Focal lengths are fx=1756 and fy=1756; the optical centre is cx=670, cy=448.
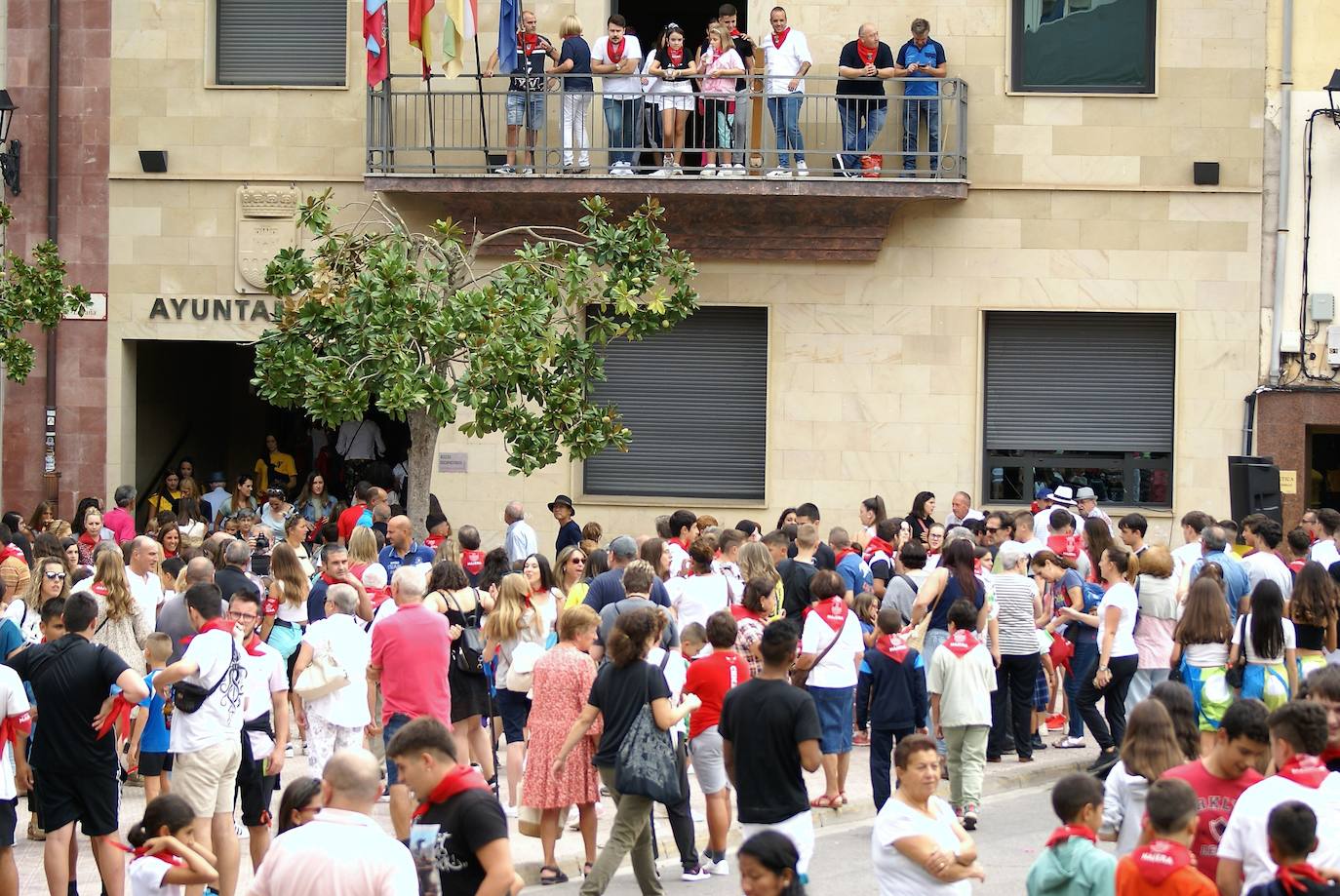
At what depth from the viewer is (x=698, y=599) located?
1261 centimetres

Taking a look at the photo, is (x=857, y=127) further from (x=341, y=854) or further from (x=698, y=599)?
(x=341, y=854)

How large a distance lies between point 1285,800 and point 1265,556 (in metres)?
7.36

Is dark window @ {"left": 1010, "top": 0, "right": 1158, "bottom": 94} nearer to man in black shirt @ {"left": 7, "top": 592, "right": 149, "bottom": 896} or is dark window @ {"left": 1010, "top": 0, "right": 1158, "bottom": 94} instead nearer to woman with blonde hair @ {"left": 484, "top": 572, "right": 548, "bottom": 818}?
woman with blonde hair @ {"left": 484, "top": 572, "right": 548, "bottom": 818}

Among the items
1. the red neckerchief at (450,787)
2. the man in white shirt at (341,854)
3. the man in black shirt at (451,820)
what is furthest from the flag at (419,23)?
the man in white shirt at (341,854)

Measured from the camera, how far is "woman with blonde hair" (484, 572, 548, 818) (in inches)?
440

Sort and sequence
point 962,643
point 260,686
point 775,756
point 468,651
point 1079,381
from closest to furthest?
point 775,756, point 260,686, point 962,643, point 468,651, point 1079,381

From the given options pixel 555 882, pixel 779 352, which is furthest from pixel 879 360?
pixel 555 882

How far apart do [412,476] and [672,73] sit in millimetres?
5936

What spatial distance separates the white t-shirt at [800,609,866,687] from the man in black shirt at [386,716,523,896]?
18.3ft

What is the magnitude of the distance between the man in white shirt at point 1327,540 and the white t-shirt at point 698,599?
16.9 feet

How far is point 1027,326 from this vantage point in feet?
67.8

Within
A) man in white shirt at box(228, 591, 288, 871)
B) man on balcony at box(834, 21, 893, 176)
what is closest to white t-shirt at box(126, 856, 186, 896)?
man in white shirt at box(228, 591, 288, 871)

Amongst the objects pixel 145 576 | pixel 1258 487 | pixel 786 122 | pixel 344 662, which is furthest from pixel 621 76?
pixel 344 662

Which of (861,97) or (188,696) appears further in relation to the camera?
(861,97)
